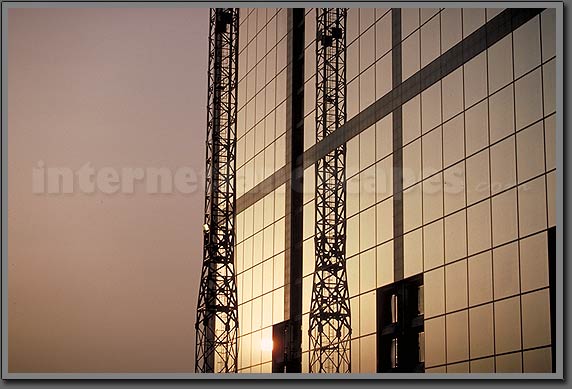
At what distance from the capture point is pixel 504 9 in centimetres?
805

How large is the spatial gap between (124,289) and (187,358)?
70 centimetres

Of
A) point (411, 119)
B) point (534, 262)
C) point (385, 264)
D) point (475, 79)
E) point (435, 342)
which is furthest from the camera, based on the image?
point (411, 119)

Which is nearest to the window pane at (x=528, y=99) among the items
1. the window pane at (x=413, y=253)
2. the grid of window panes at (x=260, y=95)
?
the window pane at (x=413, y=253)

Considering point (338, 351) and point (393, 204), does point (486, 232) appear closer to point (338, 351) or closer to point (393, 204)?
point (393, 204)

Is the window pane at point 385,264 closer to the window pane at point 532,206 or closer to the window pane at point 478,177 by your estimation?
the window pane at point 478,177

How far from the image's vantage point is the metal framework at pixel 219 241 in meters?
8.27

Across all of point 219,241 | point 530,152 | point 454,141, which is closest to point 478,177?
point 454,141

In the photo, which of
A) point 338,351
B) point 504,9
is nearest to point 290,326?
point 338,351

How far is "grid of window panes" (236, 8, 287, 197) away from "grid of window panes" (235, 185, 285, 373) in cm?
21

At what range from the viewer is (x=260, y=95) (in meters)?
8.59

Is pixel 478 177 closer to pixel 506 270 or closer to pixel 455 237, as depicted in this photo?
pixel 455 237

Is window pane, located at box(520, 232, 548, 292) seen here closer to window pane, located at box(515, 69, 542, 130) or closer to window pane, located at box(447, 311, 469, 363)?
window pane, located at box(447, 311, 469, 363)

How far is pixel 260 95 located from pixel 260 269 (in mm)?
1294

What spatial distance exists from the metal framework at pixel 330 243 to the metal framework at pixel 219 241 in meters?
0.61
